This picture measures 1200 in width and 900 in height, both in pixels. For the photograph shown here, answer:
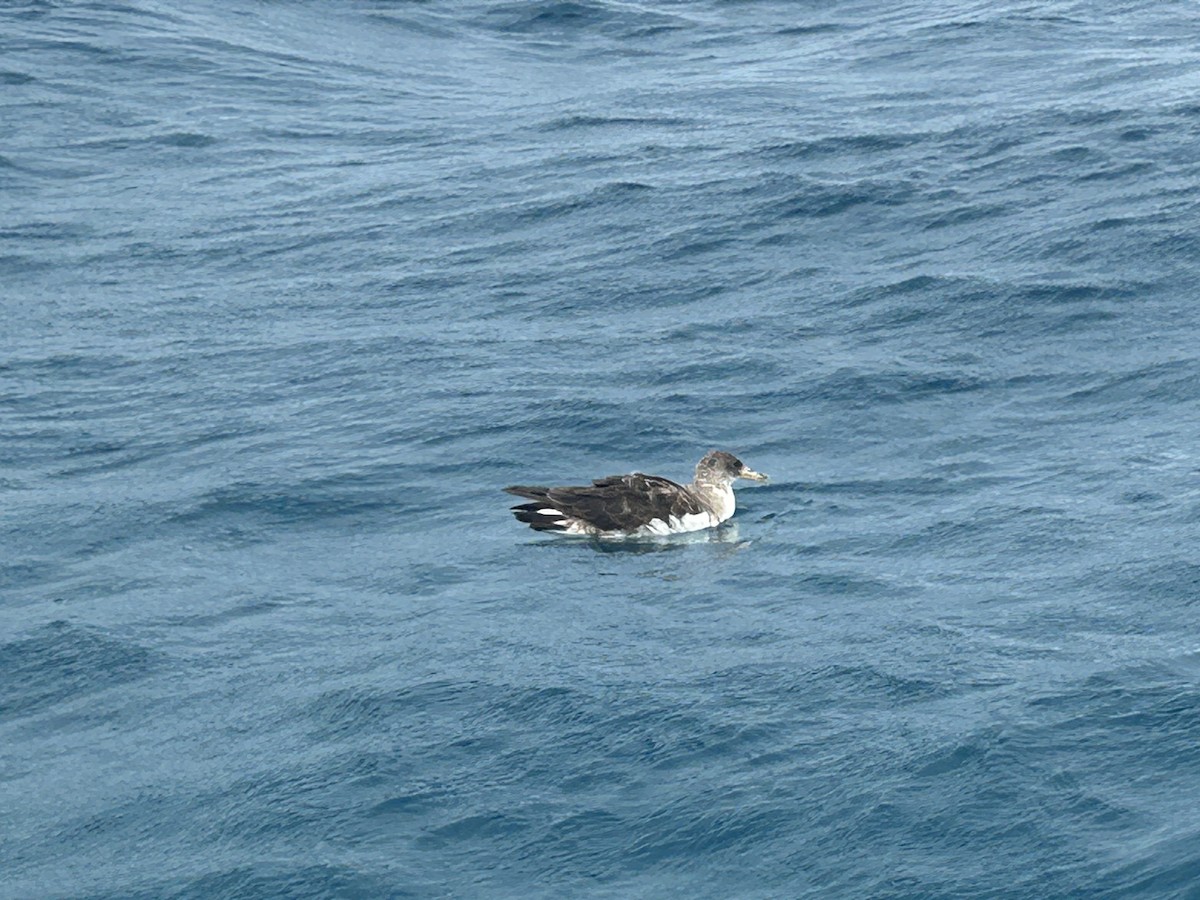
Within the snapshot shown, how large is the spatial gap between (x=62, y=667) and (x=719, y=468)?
655 centimetres

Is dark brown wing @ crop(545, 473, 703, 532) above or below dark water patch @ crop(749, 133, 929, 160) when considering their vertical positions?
below

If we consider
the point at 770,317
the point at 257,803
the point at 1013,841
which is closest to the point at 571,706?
the point at 257,803

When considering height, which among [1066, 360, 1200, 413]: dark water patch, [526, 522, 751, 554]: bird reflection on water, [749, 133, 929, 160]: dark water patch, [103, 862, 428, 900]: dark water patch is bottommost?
[103, 862, 428, 900]: dark water patch

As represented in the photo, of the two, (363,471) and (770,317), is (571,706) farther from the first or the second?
(770,317)

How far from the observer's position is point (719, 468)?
1873cm

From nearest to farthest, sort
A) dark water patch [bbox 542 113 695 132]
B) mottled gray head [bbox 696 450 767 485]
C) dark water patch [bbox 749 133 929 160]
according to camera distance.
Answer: mottled gray head [bbox 696 450 767 485]
dark water patch [bbox 749 133 929 160]
dark water patch [bbox 542 113 695 132]

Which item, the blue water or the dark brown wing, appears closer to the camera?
the blue water

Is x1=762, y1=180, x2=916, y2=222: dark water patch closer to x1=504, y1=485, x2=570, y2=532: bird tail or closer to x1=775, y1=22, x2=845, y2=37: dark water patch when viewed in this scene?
x1=504, y1=485, x2=570, y2=532: bird tail

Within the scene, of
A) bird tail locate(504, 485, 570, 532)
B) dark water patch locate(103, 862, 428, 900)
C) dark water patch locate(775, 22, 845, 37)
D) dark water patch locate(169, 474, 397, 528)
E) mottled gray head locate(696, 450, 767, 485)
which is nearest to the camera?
dark water patch locate(103, 862, 428, 900)

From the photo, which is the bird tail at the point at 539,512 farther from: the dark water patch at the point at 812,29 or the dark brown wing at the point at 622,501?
the dark water patch at the point at 812,29

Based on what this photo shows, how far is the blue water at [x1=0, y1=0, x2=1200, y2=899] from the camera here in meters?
13.2

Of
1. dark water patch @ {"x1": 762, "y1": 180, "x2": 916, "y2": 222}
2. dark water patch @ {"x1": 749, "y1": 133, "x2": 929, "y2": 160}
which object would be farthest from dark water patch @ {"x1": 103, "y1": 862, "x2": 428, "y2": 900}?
dark water patch @ {"x1": 749, "y1": 133, "x2": 929, "y2": 160}

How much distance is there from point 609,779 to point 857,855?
6.38 feet

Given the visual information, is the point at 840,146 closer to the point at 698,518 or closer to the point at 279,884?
the point at 698,518
